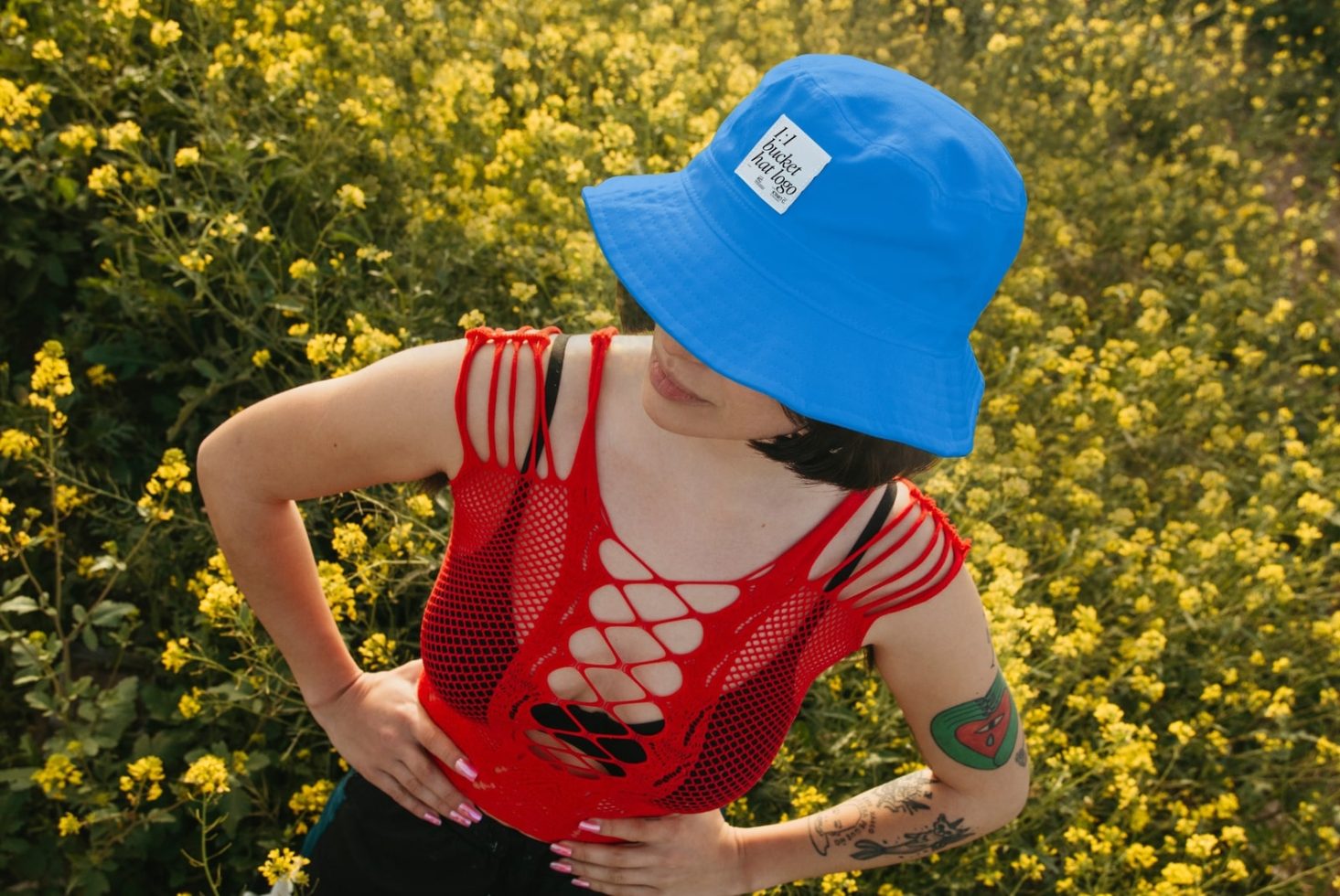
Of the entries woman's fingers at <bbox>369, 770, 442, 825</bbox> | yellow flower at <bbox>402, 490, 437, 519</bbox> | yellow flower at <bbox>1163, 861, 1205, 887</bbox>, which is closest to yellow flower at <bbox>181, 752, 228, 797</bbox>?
woman's fingers at <bbox>369, 770, 442, 825</bbox>

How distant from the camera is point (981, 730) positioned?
1.50 meters

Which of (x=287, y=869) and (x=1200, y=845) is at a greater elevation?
(x=287, y=869)

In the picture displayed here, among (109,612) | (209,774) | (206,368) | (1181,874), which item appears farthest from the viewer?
(206,368)

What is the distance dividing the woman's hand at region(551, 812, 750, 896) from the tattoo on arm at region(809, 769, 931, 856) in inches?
7.2

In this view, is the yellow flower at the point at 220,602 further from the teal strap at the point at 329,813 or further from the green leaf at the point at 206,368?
the green leaf at the point at 206,368

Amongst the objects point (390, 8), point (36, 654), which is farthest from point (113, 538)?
point (390, 8)

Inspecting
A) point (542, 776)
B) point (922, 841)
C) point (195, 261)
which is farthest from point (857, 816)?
point (195, 261)

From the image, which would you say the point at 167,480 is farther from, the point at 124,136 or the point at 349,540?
the point at 124,136

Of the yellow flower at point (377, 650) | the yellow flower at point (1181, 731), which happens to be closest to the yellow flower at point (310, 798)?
the yellow flower at point (377, 650)

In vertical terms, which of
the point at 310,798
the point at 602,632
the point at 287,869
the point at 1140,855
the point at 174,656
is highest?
the point at 602,632

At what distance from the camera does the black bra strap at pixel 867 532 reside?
4.39 ft

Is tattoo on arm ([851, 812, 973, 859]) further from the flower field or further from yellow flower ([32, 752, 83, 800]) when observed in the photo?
yellow flower ([32, 752, 83, 800])

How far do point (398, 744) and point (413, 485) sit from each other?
77cm

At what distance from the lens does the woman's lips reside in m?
1.12
